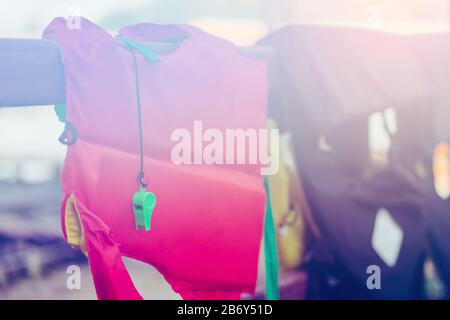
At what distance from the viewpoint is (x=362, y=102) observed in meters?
1.21

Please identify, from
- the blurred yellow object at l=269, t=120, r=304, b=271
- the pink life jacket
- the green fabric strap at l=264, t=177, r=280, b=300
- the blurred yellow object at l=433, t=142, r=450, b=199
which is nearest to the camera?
the pink life jacket

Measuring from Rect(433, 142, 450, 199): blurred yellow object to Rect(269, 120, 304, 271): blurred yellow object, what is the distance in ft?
1.19

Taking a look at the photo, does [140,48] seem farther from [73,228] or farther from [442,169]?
[442,169]

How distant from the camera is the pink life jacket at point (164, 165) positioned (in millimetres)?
784

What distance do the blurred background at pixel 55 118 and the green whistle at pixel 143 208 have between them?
20cm

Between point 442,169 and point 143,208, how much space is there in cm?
111

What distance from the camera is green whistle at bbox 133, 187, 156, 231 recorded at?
2.64 ft

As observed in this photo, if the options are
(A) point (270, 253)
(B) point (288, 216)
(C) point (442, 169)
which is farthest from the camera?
(C) point (442, 169)

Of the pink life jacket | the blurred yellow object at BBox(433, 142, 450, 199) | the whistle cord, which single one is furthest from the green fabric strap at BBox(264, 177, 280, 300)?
the blurred yellow object at BBox(433, 142, 450, 199)

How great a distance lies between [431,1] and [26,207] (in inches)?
72.7

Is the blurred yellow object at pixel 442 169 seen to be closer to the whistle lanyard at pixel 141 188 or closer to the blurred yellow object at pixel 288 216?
the blurred yellow object at pixel 288 216

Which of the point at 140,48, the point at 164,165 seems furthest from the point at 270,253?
the point at 140,48

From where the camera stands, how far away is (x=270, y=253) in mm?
1058

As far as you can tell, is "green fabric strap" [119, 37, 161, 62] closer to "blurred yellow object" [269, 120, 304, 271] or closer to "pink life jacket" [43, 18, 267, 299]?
"pink life jacket" [43, 18, 267, 299]
